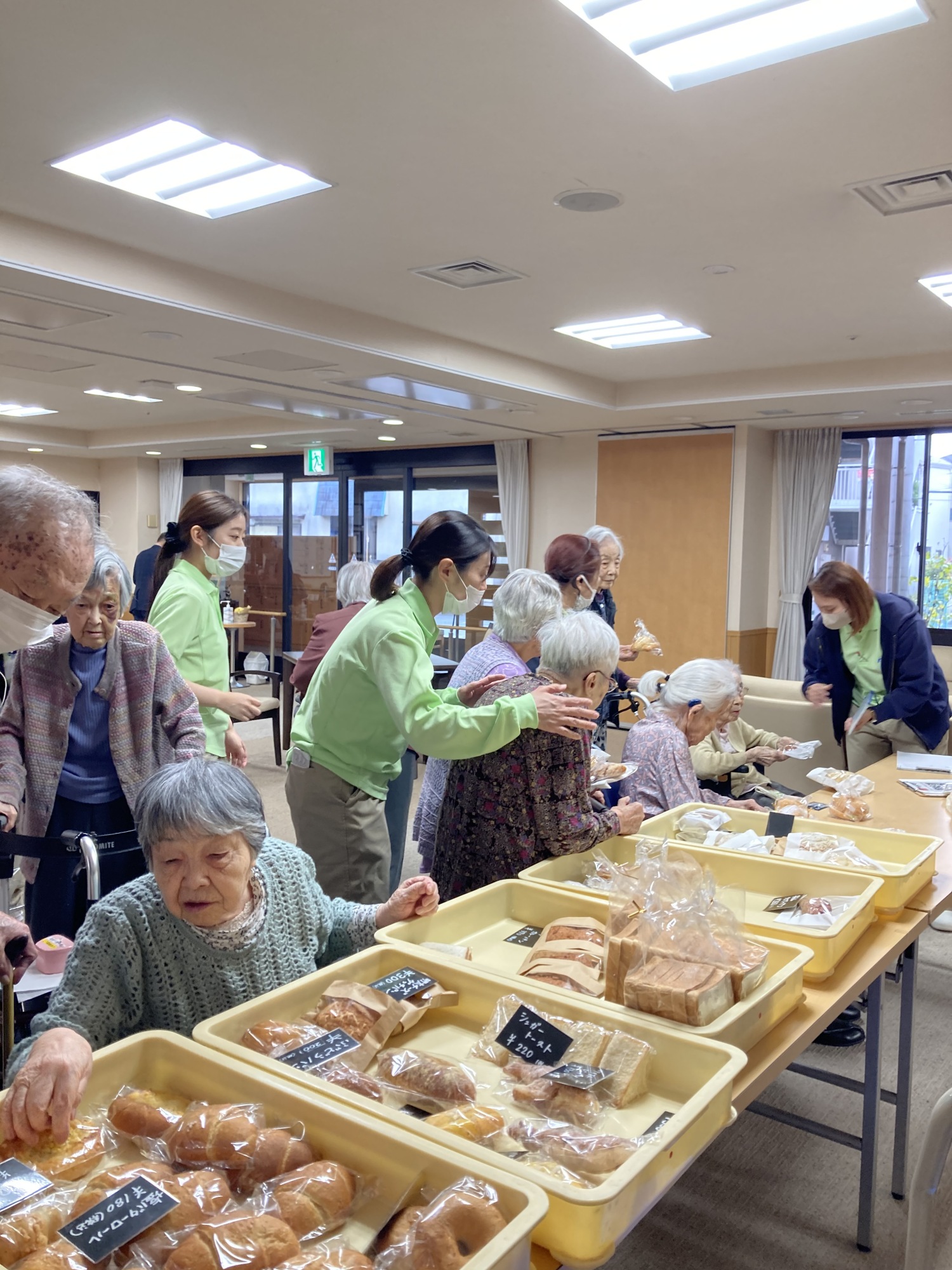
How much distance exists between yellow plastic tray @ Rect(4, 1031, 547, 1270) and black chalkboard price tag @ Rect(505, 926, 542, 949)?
2.42ft

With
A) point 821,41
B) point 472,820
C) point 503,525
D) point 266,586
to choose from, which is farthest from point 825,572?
point 266,586

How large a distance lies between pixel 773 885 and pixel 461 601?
3.54 feet

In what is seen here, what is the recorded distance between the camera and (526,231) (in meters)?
3.72

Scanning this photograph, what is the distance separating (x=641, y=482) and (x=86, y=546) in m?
6.97

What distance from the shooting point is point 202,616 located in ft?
10.3

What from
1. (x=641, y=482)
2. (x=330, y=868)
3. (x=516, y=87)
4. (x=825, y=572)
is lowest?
(x=330, y=868)

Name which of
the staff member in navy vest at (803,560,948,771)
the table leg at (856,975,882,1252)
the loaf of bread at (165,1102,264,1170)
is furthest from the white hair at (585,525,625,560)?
the loaf of bread at (165,1102,264,1170)

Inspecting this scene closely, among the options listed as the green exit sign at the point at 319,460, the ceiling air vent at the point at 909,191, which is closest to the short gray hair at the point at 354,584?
the ceiling air vent at the point at 909,191

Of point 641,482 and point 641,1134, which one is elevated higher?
point 641,482

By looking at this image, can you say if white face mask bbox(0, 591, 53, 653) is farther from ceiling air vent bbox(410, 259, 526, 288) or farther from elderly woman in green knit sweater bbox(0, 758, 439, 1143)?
ceiling air vent bbox(410, 259, 526, 288)

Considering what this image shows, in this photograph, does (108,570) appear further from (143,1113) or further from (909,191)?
(909,191)

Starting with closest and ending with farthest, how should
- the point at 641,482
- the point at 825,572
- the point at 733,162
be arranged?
the point at 733,162 → the point at 825,572 → the point at 641,482

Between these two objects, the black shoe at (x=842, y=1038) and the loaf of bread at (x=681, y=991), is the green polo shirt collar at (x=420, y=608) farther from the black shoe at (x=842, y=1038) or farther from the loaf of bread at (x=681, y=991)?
the black shoe at (x=842, y=1038)

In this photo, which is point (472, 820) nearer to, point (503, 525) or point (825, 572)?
point (825, 572)
